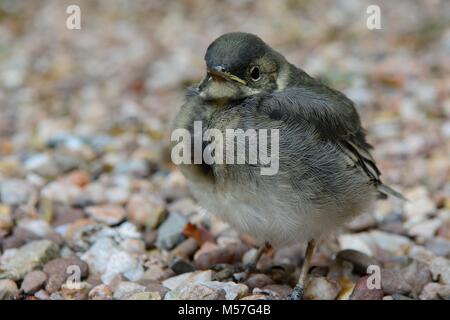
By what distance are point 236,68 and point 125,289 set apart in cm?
143

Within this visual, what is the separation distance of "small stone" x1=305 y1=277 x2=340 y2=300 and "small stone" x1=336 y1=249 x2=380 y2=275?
30 cm

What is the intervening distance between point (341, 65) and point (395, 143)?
1.89 m

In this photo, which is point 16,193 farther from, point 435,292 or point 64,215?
point 435,292

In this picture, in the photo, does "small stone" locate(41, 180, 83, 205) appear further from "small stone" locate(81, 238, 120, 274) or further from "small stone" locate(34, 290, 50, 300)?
"small stone" locate(34, 290, 50, 300)

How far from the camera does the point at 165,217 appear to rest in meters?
5.06

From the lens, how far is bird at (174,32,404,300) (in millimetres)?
3905

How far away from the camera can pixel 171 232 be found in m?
4.88

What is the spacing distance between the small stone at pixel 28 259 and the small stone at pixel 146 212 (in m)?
0.70

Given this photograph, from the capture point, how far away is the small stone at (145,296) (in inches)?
152

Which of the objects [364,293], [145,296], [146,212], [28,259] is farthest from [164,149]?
[364,293]

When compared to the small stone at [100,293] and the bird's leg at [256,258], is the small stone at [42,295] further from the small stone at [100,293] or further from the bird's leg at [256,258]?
the bird's leg at [256,258]
